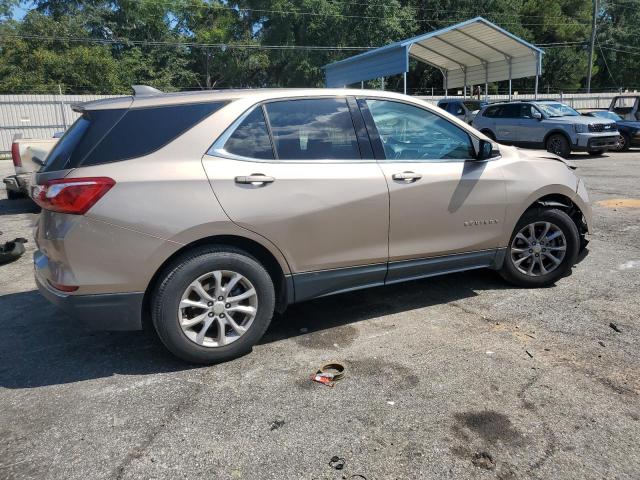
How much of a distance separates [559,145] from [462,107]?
6.01m

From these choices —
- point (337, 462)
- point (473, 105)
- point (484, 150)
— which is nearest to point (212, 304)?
point (337, 462)

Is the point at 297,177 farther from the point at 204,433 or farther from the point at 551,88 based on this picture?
the point at 551,88

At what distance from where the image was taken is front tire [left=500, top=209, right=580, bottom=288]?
483 centimetres

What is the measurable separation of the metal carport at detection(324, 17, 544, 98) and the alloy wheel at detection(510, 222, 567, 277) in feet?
44.8

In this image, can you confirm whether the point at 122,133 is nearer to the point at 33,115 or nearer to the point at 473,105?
the point at 473,105

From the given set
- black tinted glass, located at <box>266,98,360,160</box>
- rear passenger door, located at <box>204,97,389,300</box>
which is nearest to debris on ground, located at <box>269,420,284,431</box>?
rear passenger door, located at <box>204,97,389,300</box>

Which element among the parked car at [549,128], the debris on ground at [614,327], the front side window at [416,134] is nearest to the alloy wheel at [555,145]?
the parked car at [549,128]

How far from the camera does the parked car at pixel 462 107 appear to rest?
21688mm

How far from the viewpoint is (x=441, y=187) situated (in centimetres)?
428

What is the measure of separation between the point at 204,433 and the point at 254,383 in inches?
22.5

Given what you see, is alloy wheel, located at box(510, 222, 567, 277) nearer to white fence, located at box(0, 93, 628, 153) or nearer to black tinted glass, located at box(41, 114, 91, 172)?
black tinted glass, located at box(41, 114, 91, 172)

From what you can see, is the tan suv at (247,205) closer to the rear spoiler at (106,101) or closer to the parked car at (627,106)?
the rear spoiler at (106,101)

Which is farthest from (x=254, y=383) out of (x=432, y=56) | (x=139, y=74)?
(x=139, y=74)

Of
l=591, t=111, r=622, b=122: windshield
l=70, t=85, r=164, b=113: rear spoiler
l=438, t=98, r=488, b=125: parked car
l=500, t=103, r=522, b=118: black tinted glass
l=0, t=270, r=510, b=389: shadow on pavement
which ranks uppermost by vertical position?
l=438, t=98, r=488, b=125: parked car
